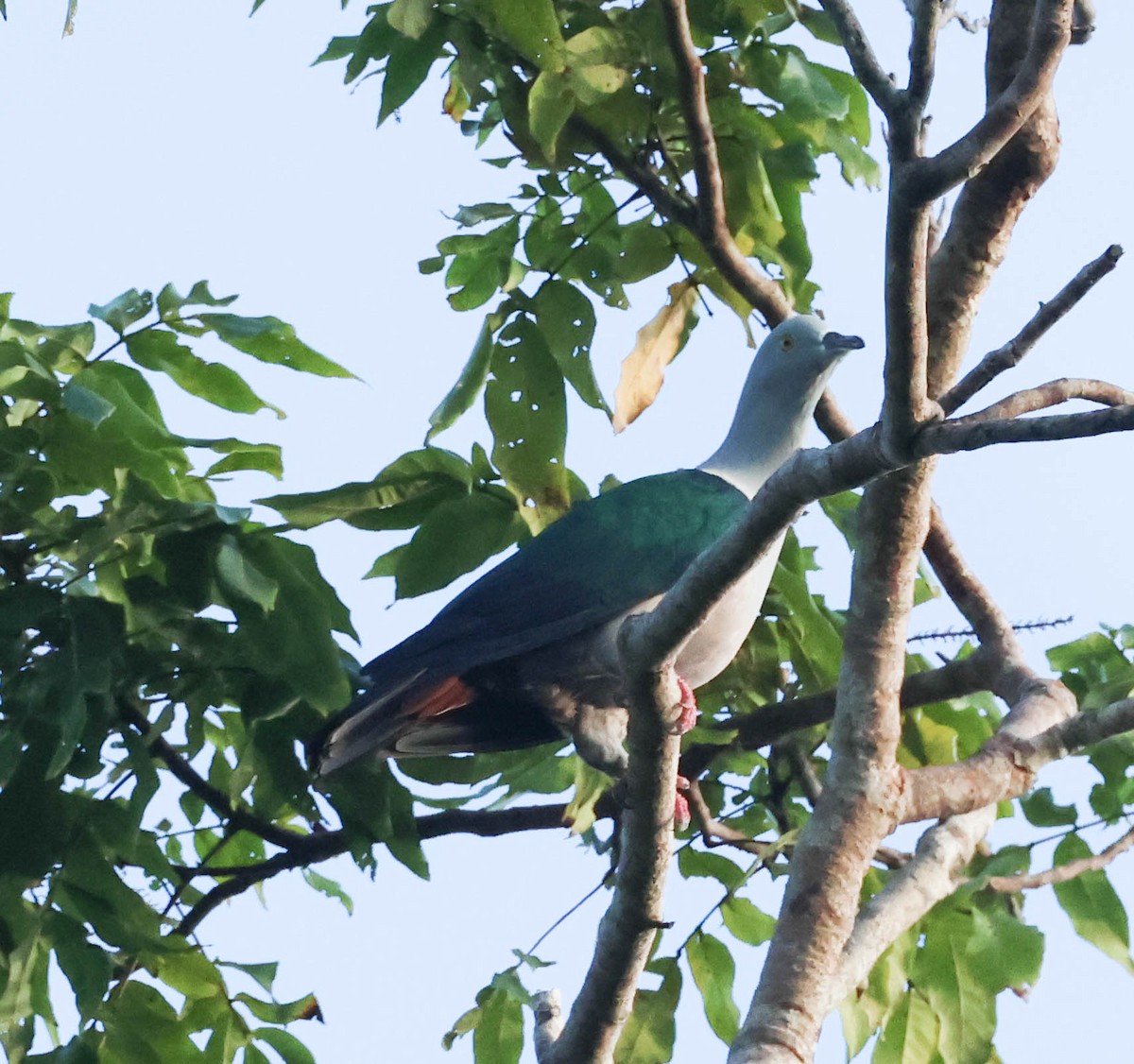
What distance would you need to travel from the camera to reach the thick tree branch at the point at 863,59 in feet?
6.47

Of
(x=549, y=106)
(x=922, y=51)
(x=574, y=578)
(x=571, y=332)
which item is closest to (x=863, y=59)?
(x=922, y=51)

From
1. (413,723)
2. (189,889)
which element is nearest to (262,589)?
(413,723)

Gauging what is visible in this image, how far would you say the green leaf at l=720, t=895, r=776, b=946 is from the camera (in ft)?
11.5

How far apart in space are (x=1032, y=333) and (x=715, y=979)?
189 cm

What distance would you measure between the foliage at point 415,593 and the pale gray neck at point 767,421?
30 cm

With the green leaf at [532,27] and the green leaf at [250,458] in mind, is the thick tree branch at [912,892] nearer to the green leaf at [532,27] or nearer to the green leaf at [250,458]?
the green leaf at [250,458]

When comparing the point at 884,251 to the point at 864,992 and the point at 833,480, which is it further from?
the point at 864,992

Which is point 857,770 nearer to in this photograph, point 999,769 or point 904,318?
point 999,769

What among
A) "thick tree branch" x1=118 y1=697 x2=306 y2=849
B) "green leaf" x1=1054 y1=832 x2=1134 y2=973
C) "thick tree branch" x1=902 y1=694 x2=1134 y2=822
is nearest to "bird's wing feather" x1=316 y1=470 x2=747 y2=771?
"thick tree branch" x1=118 y1=697 x2=306 y2=849

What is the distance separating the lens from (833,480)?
2129mm

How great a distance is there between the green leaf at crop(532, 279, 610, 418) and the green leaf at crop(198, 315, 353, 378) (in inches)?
22.0

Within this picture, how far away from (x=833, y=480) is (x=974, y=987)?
158cm

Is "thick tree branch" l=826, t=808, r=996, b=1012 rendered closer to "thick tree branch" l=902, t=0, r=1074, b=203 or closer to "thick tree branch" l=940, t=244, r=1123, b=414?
"thick tree branch" l=940, t=244, r=1123, b=414

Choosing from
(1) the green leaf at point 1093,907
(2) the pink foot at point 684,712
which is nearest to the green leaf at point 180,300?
(2) the pink foot at point 684,712
